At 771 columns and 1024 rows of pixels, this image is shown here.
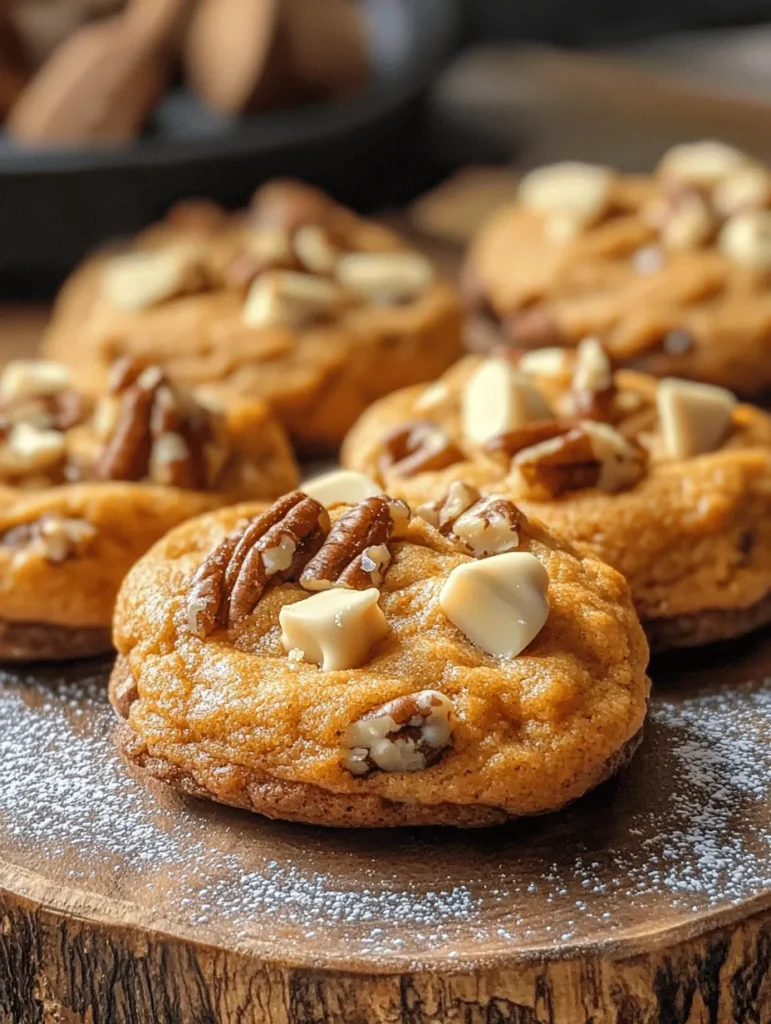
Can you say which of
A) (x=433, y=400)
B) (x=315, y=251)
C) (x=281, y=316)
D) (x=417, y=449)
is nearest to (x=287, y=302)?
(x=281, y=316)

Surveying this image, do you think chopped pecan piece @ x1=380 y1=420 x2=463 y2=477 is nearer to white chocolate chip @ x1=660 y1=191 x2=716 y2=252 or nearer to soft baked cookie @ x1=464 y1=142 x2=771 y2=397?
soft baked cookie @ x1=464 y1=142 x2=771 y2=397

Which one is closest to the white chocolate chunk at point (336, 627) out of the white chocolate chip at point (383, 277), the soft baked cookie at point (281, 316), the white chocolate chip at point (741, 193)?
the soft baked cookie at point (281, 316)

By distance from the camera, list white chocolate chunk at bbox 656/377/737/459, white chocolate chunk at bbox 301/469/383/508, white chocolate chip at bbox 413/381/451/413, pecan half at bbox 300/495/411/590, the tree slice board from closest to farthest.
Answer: the tree slice board → pecan half at bbox 300/495/411/590 → white chocolate chunk at bbox 301/469/383/508 → white chocolate chunk at bbox 656/377/737/459 → white chocolate chip at bbox 413/381/451/413

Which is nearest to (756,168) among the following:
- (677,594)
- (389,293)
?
(389,293)

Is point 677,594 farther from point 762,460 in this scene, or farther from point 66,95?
point 66,95

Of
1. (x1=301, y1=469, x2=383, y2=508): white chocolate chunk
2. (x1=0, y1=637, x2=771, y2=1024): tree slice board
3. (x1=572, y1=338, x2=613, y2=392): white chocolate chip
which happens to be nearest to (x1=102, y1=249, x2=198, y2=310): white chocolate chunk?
(x1=572, y1=338, x2=613, y2=392): white chocolate chip

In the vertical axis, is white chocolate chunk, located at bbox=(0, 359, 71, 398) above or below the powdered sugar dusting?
above
